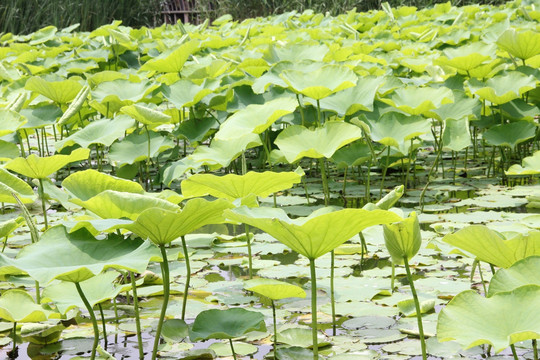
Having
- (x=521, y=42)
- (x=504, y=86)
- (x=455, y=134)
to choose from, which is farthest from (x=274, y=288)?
(x=521, y=42)

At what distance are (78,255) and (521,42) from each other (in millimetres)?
2269

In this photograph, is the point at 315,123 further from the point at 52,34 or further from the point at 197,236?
the point at 52,34

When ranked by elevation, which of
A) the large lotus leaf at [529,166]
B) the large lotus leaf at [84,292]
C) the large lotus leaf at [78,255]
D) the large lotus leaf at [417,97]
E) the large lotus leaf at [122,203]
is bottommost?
the large lotus leaf at [84,292]

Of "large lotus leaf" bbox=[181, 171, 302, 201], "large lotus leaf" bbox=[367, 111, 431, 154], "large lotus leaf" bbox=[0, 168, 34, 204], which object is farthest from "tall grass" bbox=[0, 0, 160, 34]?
"large lotus leaf" bbox=[181, 171, 302, 201]

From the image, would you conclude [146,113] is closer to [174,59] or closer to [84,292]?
[174,59]

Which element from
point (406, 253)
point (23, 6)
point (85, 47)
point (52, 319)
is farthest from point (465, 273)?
point (23, 6)

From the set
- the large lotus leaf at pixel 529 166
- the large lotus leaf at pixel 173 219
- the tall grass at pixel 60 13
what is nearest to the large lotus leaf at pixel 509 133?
the large lotus leaf at pixel 529 166

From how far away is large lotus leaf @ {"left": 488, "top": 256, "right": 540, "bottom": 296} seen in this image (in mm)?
1096

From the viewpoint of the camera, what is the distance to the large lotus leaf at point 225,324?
1.29m

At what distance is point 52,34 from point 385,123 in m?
3.81

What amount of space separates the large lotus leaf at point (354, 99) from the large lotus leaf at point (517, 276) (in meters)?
1.49

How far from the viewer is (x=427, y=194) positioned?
2717 mm

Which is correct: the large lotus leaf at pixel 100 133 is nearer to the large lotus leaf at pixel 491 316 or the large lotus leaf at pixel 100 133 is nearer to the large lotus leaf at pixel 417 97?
the large lotus leaf at pixel 417 97

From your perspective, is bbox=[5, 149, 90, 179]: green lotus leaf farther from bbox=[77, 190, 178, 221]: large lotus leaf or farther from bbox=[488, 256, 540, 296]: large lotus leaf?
bbox=[488, 256, 540, 296]: large lotus leaf
